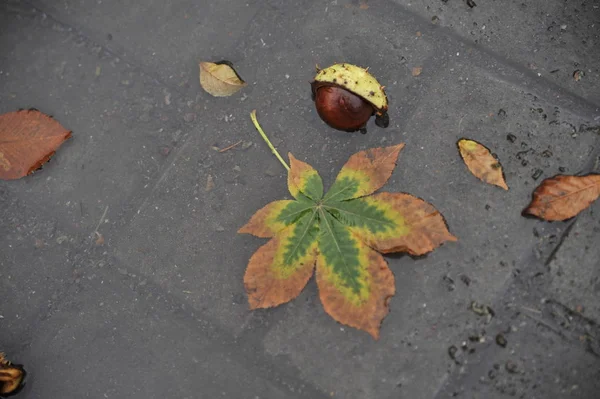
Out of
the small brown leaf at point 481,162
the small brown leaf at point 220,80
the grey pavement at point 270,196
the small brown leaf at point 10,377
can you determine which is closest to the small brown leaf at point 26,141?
the grey pavement at point 270,196

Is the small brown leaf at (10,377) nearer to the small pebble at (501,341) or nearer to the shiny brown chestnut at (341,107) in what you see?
the shiny brown chestnut at (341,107)

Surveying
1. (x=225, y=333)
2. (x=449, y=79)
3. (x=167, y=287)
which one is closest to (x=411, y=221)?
(x=449, y=79)

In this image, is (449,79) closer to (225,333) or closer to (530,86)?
(530,86)

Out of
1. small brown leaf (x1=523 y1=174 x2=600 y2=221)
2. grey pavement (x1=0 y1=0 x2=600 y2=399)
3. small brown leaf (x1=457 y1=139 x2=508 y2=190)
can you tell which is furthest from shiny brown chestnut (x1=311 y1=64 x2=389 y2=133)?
small brown leaf (x1=523 y1=174 x2=600 y2=221)

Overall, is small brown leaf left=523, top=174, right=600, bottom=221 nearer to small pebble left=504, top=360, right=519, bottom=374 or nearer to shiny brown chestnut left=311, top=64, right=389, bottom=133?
small pebble left=504, top=360, right=519, bottom=374

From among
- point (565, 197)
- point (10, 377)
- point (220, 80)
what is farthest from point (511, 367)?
point (10, 377)
